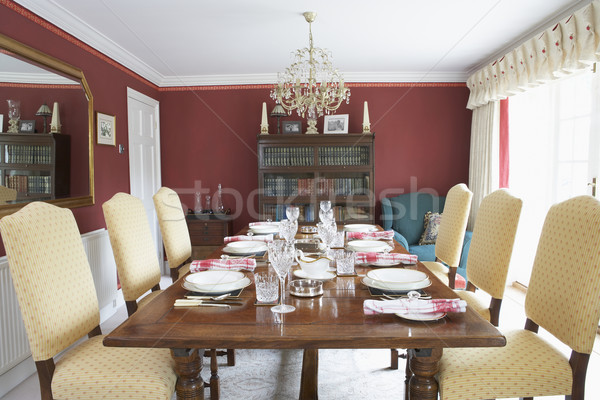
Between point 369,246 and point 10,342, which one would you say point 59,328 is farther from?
point 369,246

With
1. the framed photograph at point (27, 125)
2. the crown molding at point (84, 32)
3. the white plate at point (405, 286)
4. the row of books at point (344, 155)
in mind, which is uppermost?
the crown molding at point (84, 32)

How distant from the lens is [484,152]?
4.54 metres

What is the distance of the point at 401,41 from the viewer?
150 inches

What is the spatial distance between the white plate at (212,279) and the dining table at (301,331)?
0.32ft

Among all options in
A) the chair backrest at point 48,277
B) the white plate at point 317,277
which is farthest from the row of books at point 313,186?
the chair backrest at point 48,277

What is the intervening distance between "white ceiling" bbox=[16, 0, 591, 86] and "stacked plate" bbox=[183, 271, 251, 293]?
206 centimetres

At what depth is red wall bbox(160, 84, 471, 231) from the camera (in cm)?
511

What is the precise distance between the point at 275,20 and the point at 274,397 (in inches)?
107

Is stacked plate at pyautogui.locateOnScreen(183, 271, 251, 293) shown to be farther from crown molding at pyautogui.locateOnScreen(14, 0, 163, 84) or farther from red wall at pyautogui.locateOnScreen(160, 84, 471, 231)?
red wall at pyautogui.locateOnScreen(160, 84, 471, 231)

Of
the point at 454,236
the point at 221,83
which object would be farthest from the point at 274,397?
the point at 221,83

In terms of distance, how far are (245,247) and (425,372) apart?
128 centimetres

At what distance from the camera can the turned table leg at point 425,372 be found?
4.36 feet

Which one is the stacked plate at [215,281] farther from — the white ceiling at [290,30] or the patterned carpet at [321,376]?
the white ceiling at [290,30]

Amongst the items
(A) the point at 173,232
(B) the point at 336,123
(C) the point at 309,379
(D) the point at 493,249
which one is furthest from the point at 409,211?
(C) the point at 309,379
